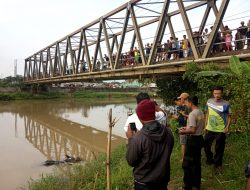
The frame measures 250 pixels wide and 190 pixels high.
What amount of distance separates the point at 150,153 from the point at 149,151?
1.1 inches

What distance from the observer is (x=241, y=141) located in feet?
24.2

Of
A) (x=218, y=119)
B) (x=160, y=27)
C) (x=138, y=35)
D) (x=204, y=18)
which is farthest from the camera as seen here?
(x=138, y=35)

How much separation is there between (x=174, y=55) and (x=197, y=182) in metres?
8.80

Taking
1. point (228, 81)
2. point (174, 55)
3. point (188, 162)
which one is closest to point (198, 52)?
point (174, 55)

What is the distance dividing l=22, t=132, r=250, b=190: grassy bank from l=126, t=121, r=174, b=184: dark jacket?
84.9 inches

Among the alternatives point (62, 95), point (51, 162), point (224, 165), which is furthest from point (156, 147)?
point (62, 95)

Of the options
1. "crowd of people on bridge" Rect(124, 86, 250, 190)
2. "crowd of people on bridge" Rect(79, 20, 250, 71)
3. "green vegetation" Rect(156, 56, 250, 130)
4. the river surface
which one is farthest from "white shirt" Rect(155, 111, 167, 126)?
"crowd of people on bridge" Rect(79, 20, 250, 71)

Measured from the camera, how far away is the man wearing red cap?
10.8ft

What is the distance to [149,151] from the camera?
10.8 ft

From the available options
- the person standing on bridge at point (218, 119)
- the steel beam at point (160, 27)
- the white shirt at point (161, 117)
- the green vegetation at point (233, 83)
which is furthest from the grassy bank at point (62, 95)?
the white shirt at point (161, 117)

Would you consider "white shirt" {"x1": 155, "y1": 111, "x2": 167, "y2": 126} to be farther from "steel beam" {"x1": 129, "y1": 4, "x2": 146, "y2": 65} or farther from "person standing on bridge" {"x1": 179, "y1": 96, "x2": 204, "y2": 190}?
"steel beam" {"x1": 129, "y1": 4, "x2": 146, "y2": 65}

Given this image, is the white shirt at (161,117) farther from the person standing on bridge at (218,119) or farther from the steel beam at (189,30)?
the steel beam at (189,30)

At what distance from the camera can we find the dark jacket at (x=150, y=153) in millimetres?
3301

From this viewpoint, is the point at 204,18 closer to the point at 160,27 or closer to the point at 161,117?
the point at 160,27
